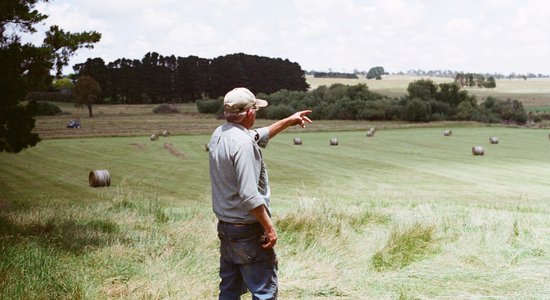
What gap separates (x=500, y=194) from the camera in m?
20.8

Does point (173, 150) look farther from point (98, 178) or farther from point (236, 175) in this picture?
point (236, 175)

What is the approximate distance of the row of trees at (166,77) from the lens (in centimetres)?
8625

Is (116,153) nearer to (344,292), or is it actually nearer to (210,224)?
(210,224)

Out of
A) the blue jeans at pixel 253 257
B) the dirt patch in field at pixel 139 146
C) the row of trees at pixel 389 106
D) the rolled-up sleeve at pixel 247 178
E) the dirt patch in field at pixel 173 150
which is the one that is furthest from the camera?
the row of trees at pixel 389 106

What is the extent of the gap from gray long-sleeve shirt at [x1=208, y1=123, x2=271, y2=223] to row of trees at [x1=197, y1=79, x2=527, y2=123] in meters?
64.9

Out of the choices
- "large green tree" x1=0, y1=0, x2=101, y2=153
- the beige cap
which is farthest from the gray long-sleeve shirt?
"large green tree" x1=0, y1=0, x2=101, y2=153

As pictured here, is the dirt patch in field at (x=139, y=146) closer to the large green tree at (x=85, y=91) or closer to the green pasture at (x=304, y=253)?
the green pasture at (x=304, y=253)

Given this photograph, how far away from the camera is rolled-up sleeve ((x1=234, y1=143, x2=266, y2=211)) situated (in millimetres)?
4348

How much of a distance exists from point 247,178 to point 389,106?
6879 centimetres

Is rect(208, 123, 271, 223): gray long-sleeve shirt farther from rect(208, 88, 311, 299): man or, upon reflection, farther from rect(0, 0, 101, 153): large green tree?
rect(0, 0, 101, 153): large green tree

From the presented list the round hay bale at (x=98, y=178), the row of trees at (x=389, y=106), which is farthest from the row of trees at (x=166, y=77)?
the round hay bale at (x=98, y=178)

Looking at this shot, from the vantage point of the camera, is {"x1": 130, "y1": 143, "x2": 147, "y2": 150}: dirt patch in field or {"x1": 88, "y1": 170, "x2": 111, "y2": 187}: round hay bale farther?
{"x1": 130, "y1": 143, "x2": 147, "y2": 150}: dirt patch in field

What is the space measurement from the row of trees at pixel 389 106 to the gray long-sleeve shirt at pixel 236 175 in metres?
64.9

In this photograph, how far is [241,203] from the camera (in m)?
4.48
